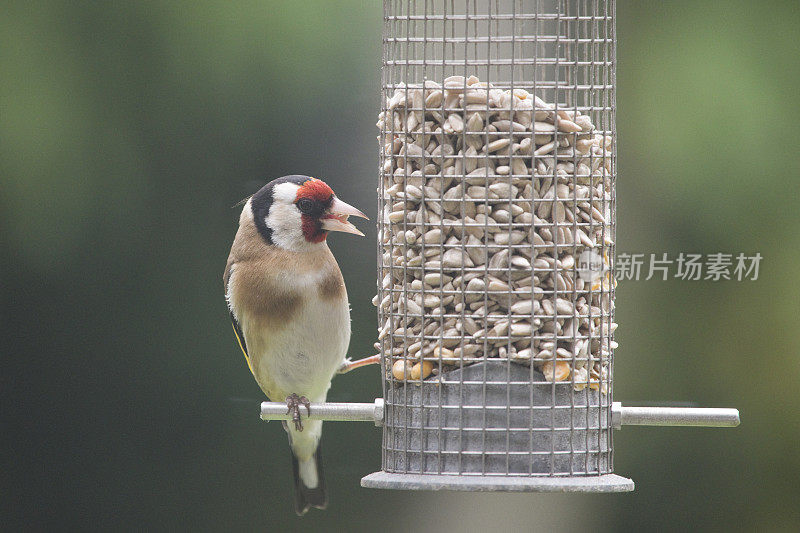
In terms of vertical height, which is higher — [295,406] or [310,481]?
[295,406]

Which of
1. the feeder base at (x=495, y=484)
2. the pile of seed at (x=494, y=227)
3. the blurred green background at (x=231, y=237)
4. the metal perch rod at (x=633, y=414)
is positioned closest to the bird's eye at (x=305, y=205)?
the pile of seed at (x=494, y=227)

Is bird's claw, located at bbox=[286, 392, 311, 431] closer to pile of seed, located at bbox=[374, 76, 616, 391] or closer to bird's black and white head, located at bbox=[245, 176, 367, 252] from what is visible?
pile of seed, located at bbox=[374, 76, 616, 391]

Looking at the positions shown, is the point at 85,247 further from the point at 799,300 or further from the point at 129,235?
the point at 799,300

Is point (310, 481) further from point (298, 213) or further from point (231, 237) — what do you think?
point (298, 213)

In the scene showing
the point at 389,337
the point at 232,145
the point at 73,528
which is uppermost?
the point at 232,145

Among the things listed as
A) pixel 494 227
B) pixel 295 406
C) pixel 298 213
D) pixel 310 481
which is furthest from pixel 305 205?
pixel 310 481

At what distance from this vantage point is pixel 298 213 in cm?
376

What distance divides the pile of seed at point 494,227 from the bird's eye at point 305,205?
0.65 meters

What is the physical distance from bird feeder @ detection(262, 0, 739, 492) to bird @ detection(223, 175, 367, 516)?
67 cm

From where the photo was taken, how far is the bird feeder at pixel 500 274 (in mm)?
2986

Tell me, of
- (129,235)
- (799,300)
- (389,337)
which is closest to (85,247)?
(129,235)

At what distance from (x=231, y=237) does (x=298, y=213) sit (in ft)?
6.20

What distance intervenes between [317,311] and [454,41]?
1296 millimetres

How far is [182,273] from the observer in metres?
5.64
